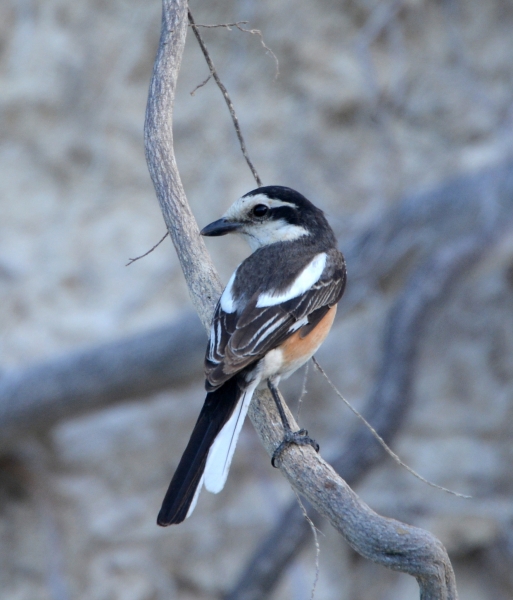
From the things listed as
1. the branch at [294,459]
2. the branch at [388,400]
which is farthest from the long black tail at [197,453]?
the branch at [388,400]

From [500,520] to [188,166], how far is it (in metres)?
3.39

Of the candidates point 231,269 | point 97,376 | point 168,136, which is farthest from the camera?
point 231,269

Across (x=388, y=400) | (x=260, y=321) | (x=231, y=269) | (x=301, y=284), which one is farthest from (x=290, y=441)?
(x=231, y=269)

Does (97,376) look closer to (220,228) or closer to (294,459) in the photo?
(220,228)

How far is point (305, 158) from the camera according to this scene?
5.89 m

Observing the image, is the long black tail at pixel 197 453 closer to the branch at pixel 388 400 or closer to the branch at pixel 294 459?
the branch at pixel 294 459

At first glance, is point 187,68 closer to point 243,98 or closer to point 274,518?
point 243,98

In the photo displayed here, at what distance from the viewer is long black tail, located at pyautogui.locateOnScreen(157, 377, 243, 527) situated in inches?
90.2

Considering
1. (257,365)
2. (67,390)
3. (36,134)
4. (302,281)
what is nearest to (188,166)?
(36,134)

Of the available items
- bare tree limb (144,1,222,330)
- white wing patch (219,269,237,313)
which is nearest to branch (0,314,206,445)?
white wing patch (219,269,237,313)

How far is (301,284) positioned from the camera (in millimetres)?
3027

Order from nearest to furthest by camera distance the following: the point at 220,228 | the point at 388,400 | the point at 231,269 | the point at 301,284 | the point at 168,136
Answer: the point at 168,136 < the point at 301,284 < the point at 220,228 < the point at 388,400 < the point at 231,269

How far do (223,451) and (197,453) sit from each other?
8 cm

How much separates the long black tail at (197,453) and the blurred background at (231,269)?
1.96m
